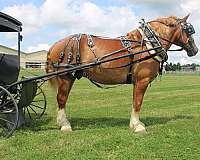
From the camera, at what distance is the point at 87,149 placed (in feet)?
24.2

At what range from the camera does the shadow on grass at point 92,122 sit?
9.85m

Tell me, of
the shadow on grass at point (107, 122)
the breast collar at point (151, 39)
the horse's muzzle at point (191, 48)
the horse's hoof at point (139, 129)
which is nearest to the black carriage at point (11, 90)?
the shadow on grass at point (107, 122)

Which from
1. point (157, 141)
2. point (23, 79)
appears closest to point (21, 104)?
point (23, 79)

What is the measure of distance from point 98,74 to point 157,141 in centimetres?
222

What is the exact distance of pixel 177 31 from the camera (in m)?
9.66

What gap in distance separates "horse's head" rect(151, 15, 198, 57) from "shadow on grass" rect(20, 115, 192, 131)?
6.81ft

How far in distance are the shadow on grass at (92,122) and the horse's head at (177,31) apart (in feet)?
6.81

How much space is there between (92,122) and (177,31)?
302 cm

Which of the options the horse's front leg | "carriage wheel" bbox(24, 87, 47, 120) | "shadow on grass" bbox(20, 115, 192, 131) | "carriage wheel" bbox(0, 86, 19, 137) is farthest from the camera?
"carriage wheel" bbox(24, 87, 47, 120)

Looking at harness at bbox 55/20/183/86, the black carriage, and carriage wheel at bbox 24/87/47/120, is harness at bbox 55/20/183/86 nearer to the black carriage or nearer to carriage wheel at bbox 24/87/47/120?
the black carriage

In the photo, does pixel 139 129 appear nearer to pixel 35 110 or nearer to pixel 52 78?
pixel 52 78

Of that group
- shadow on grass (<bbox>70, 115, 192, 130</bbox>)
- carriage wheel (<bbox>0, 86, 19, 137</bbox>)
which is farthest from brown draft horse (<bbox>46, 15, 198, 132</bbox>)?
carriage wheel (<bbox>0, 86, 19, 137</bbox>)

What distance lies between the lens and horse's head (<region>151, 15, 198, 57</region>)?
9.60 metres

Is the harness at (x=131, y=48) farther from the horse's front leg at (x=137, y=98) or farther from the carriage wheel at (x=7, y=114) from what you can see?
the carriage wheel at (x=7, y=114)
